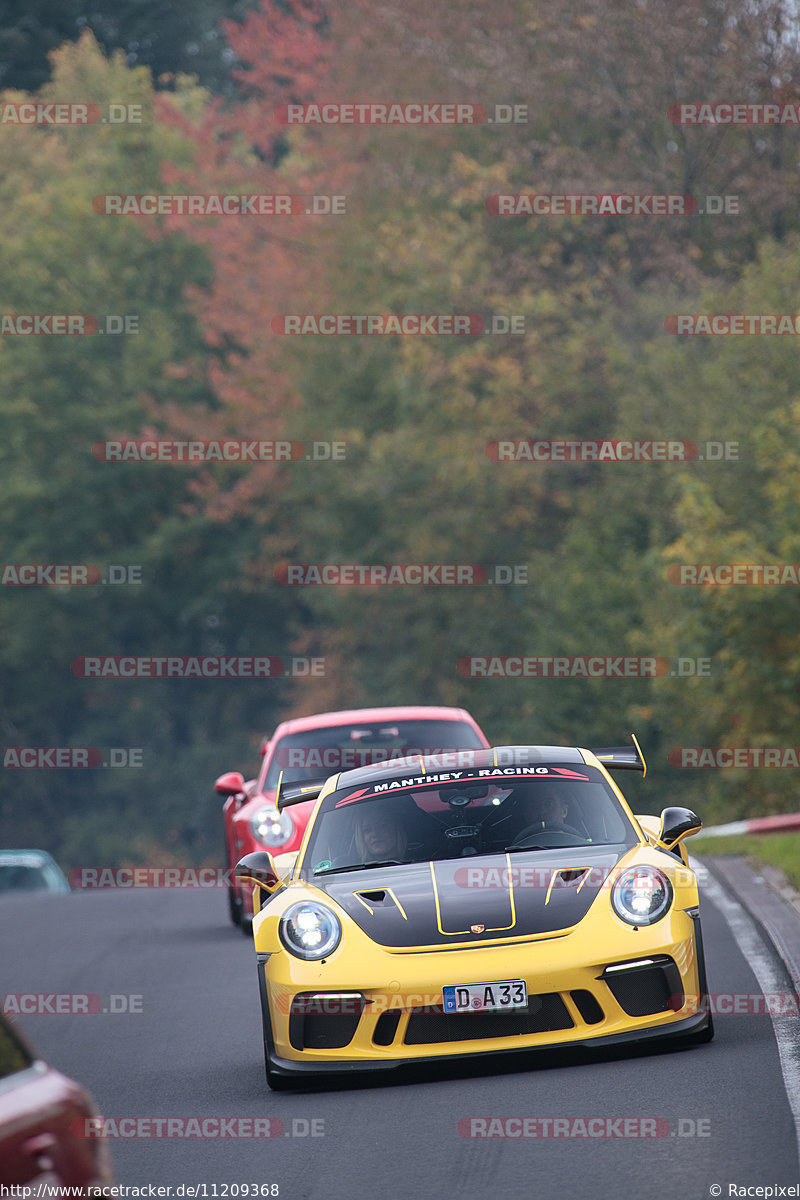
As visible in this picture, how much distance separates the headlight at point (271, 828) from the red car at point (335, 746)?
0.27m

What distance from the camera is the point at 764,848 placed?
19109mm

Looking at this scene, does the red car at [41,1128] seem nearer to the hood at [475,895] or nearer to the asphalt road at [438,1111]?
the asphalt road at [438,1111]

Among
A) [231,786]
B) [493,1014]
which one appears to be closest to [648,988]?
[493,1014]

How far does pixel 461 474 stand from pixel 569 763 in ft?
111

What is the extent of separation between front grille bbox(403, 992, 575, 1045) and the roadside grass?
272 inches

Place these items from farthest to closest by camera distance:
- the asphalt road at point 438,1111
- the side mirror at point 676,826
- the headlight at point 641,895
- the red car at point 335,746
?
the red car at point 335,746 < the side mirror at point 676,826 < the headlight at point 641,895 < the asphalt road at point 438,1111

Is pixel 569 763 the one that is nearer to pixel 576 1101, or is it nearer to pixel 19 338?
pixel 576 1101

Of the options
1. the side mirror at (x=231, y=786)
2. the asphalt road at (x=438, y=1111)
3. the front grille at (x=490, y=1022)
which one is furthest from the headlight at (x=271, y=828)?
the front grille at (x=490, y=1022)

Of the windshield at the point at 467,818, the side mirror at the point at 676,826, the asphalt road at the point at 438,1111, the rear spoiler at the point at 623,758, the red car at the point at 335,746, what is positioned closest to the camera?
the asphalt road at the point at 438,1111

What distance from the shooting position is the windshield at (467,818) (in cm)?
904

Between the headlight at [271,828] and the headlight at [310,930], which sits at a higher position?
the headlight at [310,930]

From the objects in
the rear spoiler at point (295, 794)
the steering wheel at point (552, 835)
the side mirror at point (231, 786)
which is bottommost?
the side mirror at point (231, 786)

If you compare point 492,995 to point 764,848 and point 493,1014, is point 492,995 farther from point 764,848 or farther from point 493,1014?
point 764,848

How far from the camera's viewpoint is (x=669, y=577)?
3466 cm
